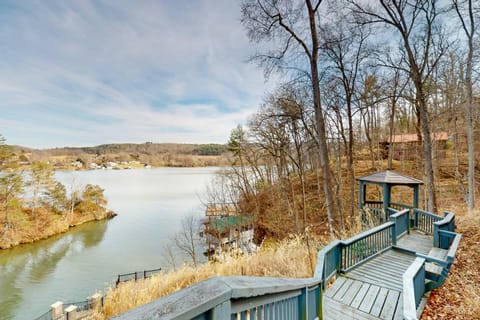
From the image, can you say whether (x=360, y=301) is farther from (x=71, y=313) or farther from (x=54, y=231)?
(x=54, y=231)

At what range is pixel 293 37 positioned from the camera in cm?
809

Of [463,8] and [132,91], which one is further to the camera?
[132,91]

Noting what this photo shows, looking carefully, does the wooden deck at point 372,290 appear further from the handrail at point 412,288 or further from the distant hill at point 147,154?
the distant hill at point 147,154

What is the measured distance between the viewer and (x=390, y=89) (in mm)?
11242

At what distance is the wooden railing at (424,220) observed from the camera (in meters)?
7.25

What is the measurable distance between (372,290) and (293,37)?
8.01 metres

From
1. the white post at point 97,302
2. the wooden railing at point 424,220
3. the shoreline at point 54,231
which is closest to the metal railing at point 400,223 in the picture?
the wooden railing at point 424,220

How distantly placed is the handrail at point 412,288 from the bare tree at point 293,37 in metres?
3.42

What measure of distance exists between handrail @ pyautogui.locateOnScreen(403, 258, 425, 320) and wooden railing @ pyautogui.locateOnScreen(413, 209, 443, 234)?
4.20m

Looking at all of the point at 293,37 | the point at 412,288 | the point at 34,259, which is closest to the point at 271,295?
the point at 412,288

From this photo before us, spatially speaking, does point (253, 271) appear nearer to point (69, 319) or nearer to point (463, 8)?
point (69, 319)

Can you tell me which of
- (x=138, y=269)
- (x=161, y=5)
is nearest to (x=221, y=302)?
(x=161, y=5)

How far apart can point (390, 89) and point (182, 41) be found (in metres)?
11.6

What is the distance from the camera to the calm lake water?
33.7ft
